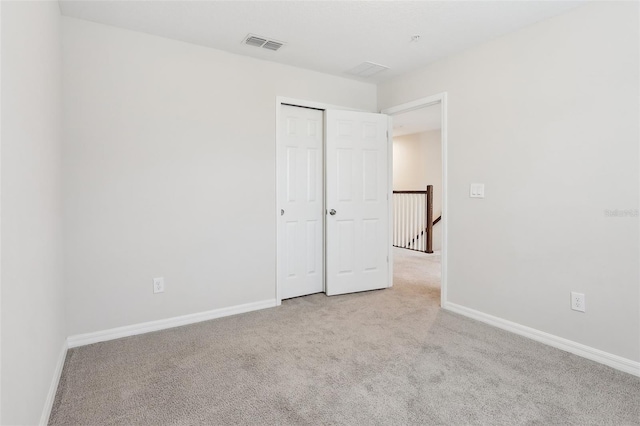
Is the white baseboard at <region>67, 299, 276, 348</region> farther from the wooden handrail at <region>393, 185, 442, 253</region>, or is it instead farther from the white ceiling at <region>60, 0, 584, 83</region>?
the wooden handrail at <region>393, 185, 442, 253</region>

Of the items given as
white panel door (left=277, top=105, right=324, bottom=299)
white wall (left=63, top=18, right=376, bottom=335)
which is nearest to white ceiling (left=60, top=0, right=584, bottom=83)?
white wall (left=63, top=18, right=376, bottom=335)

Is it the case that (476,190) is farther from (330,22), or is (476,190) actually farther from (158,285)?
(158,285)

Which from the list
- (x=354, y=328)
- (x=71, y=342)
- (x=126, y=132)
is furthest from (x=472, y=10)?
(x=71, y=342)

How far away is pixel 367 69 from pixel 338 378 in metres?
2.95

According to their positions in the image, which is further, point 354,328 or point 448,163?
point 448,163

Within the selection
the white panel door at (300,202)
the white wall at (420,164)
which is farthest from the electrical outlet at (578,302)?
the white wall at (420,164)

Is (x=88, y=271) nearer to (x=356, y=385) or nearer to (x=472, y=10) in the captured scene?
(x=356, y=385)

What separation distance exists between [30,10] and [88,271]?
176cm

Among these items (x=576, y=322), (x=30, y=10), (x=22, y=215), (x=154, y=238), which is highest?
(x=30, y=10)

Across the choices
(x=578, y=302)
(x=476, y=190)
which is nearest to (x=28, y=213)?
(x=476, y=190)

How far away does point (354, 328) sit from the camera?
2818 mm

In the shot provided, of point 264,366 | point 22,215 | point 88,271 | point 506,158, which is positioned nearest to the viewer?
point 22,215

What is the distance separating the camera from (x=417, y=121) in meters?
6.29

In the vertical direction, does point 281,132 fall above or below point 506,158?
above
